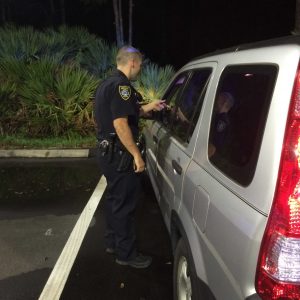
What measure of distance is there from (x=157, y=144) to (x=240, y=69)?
1.98m

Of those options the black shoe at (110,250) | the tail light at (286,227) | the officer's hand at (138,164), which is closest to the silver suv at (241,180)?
the tail light at (286,227)

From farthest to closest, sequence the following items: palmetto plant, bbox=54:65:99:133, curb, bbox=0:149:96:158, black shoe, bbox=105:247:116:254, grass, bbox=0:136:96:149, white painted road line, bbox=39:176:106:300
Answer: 1. palmetto plant, bbox=54:65:99:133
2. grass, bbox=0:136:96:149
3. curb, bbox=0:149:96:158
4. black shoe, bbox=105:247:116:254
5. white painted road line, bbox=39:176:106:300

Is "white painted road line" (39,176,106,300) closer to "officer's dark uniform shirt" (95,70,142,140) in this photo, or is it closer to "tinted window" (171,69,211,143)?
"officer's dark uniform shirt" (95,70,142,140)

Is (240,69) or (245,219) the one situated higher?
(240,69)

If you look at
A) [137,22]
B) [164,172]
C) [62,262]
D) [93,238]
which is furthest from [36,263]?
[137,22]

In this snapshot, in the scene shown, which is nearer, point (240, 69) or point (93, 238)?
point (240, 69)

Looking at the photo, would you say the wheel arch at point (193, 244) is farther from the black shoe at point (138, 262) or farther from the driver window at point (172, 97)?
the driver window at point (172, 97)

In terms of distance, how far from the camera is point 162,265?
167 inches

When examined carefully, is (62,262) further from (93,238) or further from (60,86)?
(60,86)

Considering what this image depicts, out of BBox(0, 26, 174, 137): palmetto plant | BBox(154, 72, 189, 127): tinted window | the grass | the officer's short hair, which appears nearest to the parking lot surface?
BBox(154, 72, 189, 127): tinted window

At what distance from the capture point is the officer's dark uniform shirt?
3596 mm

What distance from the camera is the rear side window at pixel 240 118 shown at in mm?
2051

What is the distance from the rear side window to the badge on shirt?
1042 millimetres

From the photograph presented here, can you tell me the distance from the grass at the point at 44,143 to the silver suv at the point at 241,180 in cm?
598
